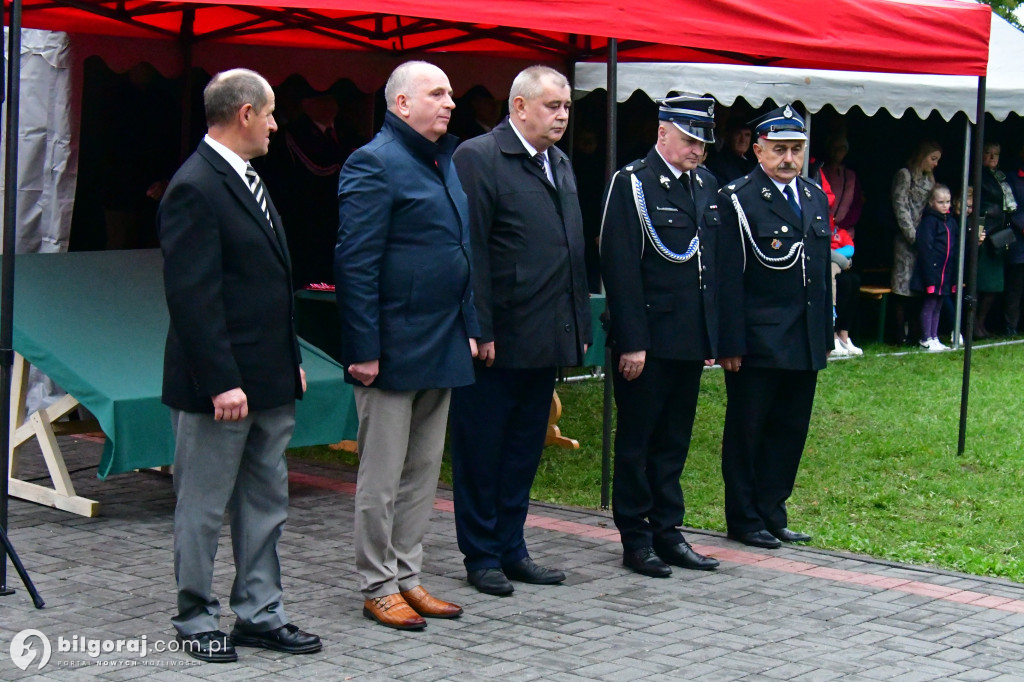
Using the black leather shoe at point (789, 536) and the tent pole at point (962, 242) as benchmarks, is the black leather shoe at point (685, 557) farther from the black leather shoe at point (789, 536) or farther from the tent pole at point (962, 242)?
the tent pole at point (962, 242)

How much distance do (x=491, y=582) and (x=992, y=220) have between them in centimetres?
946

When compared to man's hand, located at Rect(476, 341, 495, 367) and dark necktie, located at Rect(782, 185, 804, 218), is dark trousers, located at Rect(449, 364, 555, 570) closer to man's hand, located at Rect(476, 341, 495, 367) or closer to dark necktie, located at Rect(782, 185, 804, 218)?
man's hand, located at Rect(476, 341, 495, 367)

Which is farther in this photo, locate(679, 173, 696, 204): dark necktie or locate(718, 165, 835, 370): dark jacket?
locate(718, 165, 835, 370): dark jacket

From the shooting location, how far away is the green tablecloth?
6332 mm

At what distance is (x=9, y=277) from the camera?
17.0ft

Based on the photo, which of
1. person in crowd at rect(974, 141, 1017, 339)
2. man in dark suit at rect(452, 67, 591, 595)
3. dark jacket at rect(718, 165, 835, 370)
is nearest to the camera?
man in dark suit at rect(452, 67, 591, 595)

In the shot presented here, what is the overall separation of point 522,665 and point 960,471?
4.26m

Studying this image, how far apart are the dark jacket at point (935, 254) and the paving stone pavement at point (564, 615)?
714 centimetres

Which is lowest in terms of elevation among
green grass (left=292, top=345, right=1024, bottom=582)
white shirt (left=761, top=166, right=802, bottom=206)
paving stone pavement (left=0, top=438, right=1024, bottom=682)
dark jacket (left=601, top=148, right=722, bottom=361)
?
paving stone pavement (left=0, top=438, right=1024, bottom=682)

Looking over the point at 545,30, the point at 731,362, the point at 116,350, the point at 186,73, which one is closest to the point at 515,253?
the point at 731,362

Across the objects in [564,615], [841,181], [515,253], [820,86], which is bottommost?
[564,615]

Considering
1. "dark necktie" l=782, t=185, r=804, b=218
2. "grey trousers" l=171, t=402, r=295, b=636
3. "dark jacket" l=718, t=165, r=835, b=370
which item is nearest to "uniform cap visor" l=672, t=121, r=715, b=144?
"dark jacket" l=718, t=165, r=835, b=370

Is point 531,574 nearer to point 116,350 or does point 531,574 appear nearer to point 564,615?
point 564,615

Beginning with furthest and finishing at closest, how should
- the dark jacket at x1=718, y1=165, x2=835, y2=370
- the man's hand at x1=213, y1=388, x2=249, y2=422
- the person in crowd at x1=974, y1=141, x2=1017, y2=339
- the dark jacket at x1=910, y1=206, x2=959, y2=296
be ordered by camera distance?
the person in crowd at x1=974, y1=141, x2=1017, y2=339
the dark jacket at x1=910, y1=206, x2=959, y2=296
the dark jacket at x1=718, y1=165, x2=835, y2=370
the man's hand at x1=213, y1=388, x2=249, y2=422
